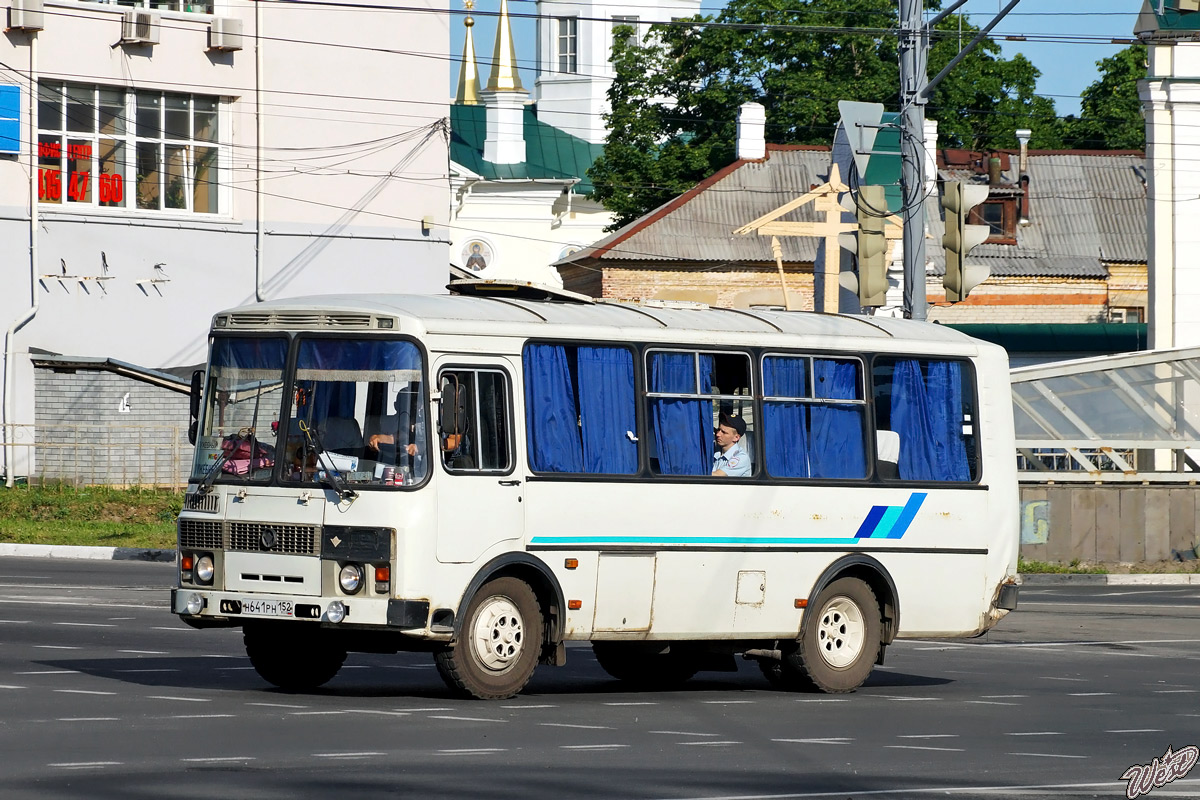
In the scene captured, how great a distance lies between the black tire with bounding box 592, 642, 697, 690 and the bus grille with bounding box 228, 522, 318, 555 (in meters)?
3.07

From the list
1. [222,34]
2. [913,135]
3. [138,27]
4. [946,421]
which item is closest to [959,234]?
[913,135]

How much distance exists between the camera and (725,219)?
6912 centimetres

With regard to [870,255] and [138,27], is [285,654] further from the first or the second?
[138,27]

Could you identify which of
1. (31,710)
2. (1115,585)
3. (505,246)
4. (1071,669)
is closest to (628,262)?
(505,246)

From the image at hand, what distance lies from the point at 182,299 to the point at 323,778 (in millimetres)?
30897

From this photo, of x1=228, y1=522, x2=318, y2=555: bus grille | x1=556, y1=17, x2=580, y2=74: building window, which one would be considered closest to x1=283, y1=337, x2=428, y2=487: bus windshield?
x1=228, y1=522, x2=318, y2=555: bus grille

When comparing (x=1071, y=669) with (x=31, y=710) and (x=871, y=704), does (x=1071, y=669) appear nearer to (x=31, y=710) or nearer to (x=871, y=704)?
(x=871, y=704)

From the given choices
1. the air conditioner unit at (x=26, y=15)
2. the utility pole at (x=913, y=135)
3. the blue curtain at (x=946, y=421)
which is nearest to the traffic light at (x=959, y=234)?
the utility pole at (x=913, y=135)

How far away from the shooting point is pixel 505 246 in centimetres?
9575

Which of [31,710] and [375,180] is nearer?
[31,710]

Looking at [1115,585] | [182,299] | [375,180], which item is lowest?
[1115,585]

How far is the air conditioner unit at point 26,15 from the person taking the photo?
35.7 m

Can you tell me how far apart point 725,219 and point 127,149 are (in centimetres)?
3428

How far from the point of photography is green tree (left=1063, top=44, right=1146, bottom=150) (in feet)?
255
